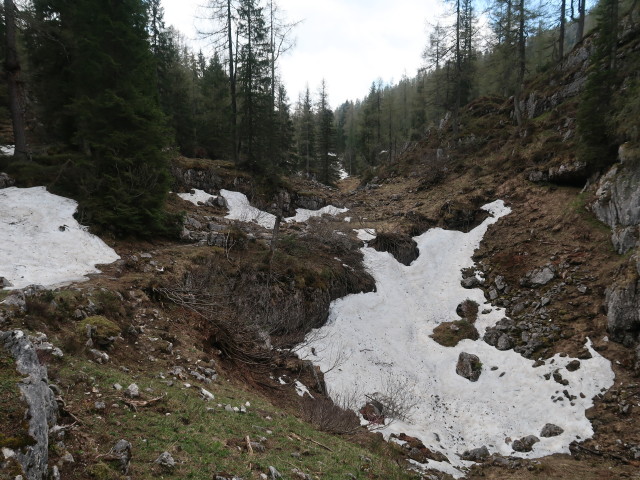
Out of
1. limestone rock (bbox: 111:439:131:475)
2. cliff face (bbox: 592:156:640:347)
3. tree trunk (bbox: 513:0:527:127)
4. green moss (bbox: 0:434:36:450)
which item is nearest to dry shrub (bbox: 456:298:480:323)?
cliff face (bbox: 592:156:640:347)

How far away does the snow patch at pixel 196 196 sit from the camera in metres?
25.3

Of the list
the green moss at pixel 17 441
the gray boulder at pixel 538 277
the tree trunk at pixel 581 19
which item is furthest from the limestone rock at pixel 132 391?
the tree trunk at pixel 581 19

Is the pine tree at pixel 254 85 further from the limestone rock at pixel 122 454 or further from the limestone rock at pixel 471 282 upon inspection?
the limestone rock at pixel 122 454

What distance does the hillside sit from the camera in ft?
18.6

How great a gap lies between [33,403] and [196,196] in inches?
921

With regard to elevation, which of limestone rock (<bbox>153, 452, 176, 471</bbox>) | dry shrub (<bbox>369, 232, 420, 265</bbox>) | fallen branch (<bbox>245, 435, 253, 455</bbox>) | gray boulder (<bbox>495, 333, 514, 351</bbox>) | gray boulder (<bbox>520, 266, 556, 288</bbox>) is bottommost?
gray boulder (<bbox>495, 333, 514, 351</bbox>)

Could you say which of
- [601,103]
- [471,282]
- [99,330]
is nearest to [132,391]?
[99,330]

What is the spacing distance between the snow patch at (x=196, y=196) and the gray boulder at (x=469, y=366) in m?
20.4

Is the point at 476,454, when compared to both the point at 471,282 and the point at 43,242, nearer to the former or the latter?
the point at 471,282

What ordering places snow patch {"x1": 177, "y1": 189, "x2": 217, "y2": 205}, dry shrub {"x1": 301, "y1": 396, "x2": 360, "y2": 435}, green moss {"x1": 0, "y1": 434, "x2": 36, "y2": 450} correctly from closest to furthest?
green moss {"x1": 0, "y1": 434, "x2": 36, "y2": 450}, dry shrub {"x1": 301, "y1": 396, "x2": 360, "y2": 435}, snow patch {"x1": 177, "y1": 189, "x2": 217, "y2": 205}

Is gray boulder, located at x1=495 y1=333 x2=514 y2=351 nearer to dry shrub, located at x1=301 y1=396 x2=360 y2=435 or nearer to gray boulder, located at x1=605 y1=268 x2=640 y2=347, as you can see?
gray boulder, located at x1=605 y1=268 x2=640 y2=347

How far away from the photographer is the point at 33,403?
4.08 m

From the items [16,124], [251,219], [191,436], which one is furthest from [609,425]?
[16,124]

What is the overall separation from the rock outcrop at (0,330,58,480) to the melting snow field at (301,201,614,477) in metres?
10.4
